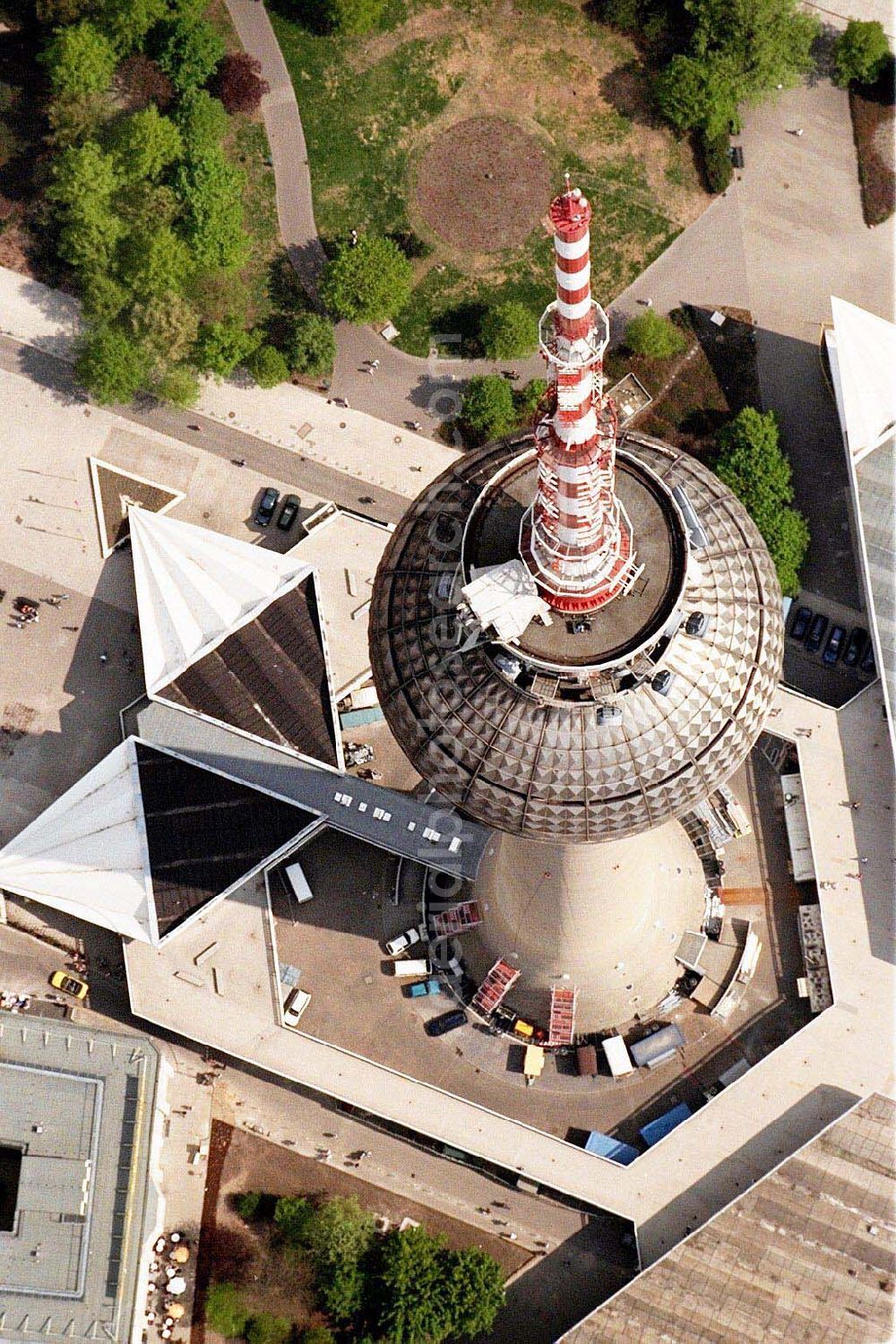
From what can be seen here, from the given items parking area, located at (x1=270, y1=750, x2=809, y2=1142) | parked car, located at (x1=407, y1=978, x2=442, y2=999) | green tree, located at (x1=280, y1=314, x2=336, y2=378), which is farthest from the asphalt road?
parked car, located at (x1=407, y1=978, x2=442, y2=999)

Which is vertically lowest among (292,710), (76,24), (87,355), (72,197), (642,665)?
(642,665)

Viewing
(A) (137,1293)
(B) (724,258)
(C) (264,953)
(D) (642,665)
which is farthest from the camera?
(B) (724,258)

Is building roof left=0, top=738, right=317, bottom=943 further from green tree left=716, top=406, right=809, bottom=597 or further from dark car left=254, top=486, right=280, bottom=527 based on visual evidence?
green tree left=716, top=406, right=809, bottom=597

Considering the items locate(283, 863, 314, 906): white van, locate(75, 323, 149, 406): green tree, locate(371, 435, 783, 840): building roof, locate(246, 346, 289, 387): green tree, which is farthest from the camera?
locate(246, 346, 289, 387): green tree

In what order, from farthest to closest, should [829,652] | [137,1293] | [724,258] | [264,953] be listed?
[724,258] → [829,652] → [264,953] → [137,1293]

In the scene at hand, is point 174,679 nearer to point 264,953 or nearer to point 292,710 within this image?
point 292,710

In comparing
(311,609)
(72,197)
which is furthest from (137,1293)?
(72,197)

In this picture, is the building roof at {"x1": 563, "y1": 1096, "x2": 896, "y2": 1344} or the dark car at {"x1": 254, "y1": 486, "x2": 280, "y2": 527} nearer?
the building roof at {"x1": 563, "y1": 1096, "x2": 896, "y2": 1344}

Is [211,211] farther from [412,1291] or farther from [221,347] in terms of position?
[412,1291]
